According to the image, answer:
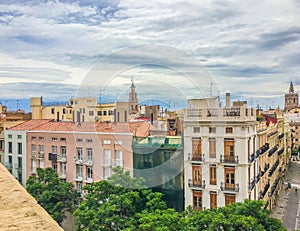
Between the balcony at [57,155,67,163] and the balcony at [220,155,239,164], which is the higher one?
the balcony at [220,155,239,164]

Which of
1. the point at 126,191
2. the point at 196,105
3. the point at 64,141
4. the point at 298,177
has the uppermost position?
the point at 196,105

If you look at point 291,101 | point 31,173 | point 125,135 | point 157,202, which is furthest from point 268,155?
point 291,101

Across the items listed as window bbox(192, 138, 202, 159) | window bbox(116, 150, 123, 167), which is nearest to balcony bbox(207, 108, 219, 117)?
window bbox(192, 138, 202, 159)

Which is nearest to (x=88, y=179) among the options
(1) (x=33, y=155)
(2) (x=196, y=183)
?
(1) (x=33, y=155)

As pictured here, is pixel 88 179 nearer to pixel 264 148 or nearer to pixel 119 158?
pixel 119 158

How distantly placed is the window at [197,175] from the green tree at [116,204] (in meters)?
3.32

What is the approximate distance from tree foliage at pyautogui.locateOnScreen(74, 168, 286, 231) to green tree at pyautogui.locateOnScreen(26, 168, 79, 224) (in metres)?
2.78

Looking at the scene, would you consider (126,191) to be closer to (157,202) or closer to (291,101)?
(157,202)

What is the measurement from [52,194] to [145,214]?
733 cm

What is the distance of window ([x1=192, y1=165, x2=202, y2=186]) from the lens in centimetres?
1969

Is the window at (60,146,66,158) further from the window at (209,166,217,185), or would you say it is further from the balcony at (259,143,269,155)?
the balcony at (259,143,269,155)

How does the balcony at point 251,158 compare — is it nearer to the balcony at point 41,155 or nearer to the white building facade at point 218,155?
the white building facade at point 218,155

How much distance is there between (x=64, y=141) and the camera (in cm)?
2523

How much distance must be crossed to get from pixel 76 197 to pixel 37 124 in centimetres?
999
